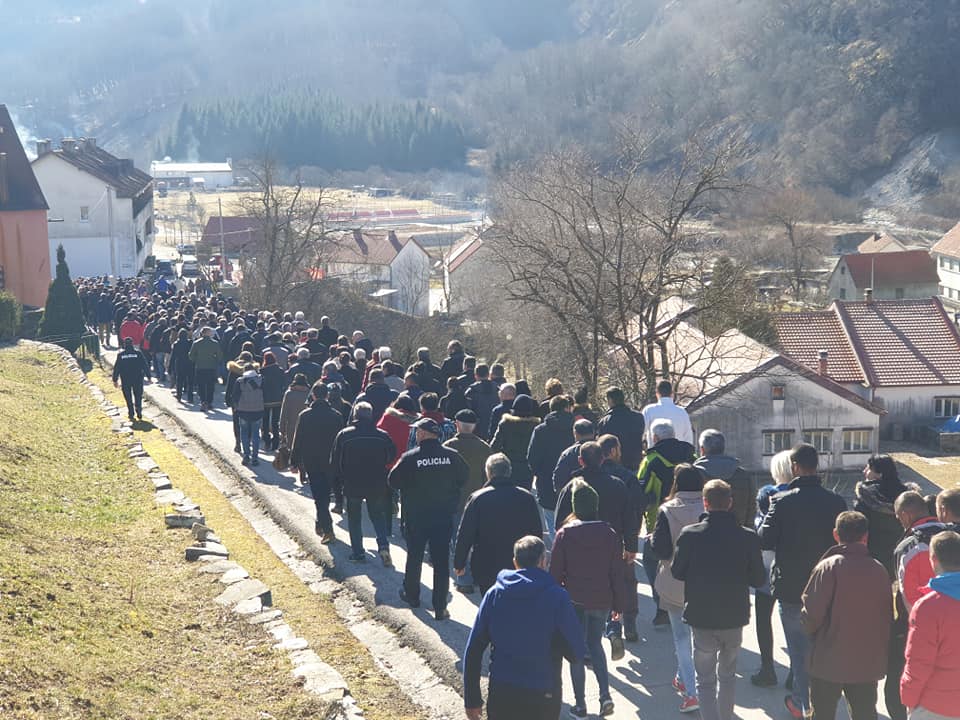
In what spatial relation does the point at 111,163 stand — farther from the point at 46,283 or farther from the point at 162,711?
the point at 162,711

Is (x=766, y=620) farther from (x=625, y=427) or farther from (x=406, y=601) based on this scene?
(x=406, y=601)

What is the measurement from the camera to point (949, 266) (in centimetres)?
9125

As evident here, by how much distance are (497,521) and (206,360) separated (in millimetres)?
13807

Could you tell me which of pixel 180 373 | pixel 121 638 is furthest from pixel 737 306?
pixel 121 638

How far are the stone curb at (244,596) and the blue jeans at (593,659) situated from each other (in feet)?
5.00

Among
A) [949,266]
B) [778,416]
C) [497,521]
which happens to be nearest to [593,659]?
[497,521]

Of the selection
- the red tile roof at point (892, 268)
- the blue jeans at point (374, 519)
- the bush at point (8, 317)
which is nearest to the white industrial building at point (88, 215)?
the bush at point (8, 317)

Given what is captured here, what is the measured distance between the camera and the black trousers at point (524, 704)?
21.5ft

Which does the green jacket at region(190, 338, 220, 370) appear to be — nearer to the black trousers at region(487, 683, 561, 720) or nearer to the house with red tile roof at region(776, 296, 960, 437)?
the black trousers at region(487, 683, 561, 720)

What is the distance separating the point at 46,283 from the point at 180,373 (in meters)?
27.1

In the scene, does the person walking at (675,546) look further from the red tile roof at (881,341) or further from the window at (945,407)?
the window at (945,407)

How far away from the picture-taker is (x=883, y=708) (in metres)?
8.15

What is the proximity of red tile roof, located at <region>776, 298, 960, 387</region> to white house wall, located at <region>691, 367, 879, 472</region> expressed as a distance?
5854 millimetres

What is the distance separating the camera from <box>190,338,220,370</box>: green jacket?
2098 cm
